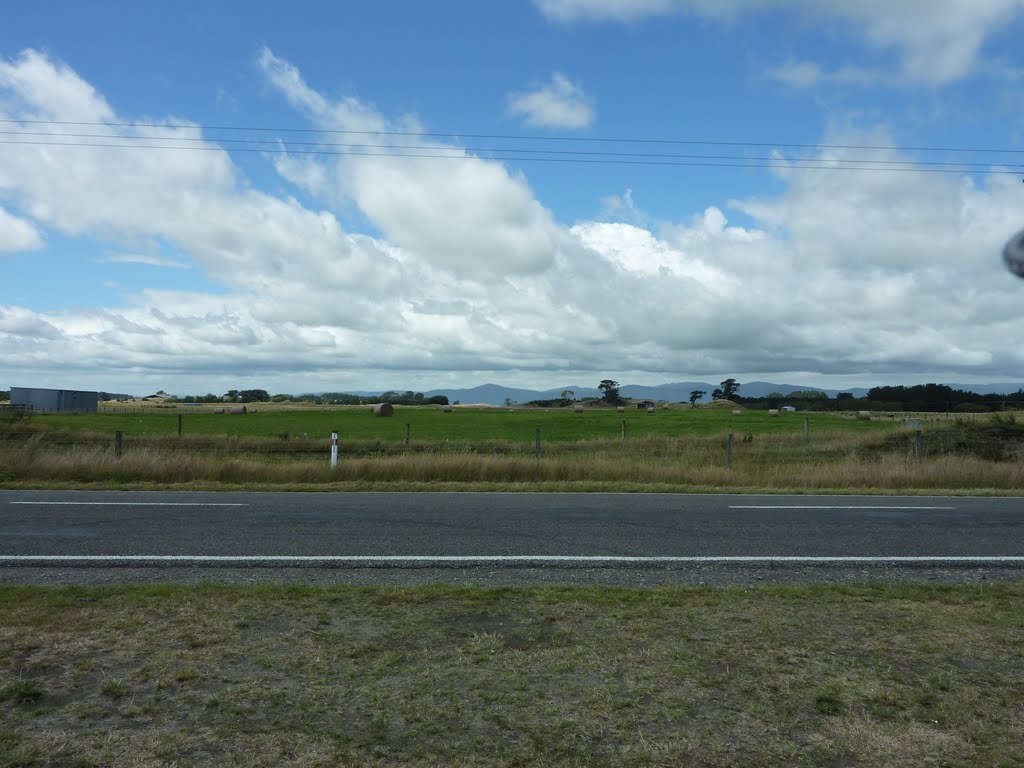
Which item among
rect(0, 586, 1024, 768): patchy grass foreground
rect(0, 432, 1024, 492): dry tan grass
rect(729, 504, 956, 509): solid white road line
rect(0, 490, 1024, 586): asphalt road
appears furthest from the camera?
rect(0, 432, 1024, 492): dry tan grass

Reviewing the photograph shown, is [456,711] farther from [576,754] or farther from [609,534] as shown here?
[609,534]

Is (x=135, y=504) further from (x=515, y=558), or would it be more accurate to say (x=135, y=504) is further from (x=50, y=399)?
(x=50, y=399)

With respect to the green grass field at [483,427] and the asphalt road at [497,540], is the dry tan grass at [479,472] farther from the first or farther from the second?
the green grass field at [483,427]

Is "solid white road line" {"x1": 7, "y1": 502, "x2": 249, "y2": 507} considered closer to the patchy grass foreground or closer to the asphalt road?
the asphalt road

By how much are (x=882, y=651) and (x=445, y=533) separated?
218 inches

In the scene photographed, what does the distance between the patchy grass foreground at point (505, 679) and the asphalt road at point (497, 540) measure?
1180 mm

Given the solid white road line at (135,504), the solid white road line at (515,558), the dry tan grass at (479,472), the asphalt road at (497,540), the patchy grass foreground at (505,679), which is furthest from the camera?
the dry tan grass at (479,472)

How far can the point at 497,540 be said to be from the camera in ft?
29.0

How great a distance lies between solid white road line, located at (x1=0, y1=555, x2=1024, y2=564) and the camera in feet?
24.7

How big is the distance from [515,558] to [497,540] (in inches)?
43.5

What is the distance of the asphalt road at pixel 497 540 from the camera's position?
280 inches

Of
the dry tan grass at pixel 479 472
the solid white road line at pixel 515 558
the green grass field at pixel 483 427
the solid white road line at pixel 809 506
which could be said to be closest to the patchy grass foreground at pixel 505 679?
the solid white road line at pixel 515 558

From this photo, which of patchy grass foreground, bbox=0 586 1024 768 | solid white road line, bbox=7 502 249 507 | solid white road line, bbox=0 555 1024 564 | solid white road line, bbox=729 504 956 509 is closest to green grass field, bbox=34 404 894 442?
solid white road line, bbox=729 504 956 509

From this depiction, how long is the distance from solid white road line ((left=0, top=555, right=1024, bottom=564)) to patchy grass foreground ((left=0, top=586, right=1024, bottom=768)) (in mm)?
1585
